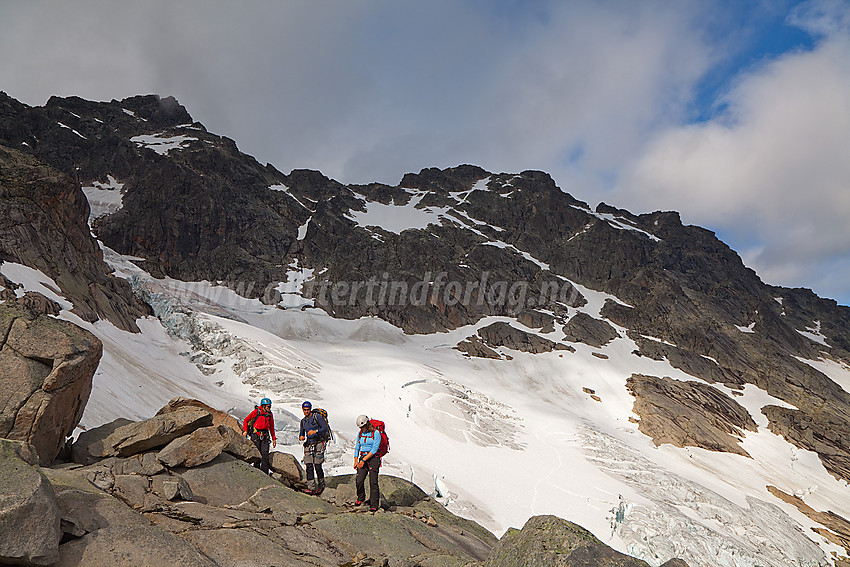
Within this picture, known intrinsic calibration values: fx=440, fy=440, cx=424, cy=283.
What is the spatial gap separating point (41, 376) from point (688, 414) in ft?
218

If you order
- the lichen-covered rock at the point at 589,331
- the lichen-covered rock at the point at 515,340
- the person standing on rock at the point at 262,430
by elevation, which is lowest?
the person standing on rock at the point at 262,430

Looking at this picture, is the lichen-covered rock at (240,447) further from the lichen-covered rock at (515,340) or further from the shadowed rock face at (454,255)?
the lichen-covered rock at (515,340)

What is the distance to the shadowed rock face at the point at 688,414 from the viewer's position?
52.9 m

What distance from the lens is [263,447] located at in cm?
1152

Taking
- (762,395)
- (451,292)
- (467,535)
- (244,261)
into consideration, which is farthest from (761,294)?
(467,535)

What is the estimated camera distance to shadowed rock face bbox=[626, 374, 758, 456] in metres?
52.9

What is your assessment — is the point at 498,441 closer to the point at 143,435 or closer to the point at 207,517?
the point at 143,435

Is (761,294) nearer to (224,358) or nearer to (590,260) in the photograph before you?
(590,260)

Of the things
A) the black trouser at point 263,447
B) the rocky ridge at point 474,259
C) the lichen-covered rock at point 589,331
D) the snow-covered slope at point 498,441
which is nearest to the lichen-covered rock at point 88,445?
the black trouser at point 263,447

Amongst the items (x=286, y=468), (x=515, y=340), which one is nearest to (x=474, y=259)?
(x=515, y=340)

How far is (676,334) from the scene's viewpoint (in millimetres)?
90125

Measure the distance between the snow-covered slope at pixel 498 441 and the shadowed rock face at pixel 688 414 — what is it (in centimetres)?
167

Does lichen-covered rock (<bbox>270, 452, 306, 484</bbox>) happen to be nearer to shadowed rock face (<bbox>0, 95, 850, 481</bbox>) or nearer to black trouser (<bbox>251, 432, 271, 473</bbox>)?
black trouser (<bbox>251, 432, 271, 473</bbox>)

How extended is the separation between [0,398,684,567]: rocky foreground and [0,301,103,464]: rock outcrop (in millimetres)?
816
